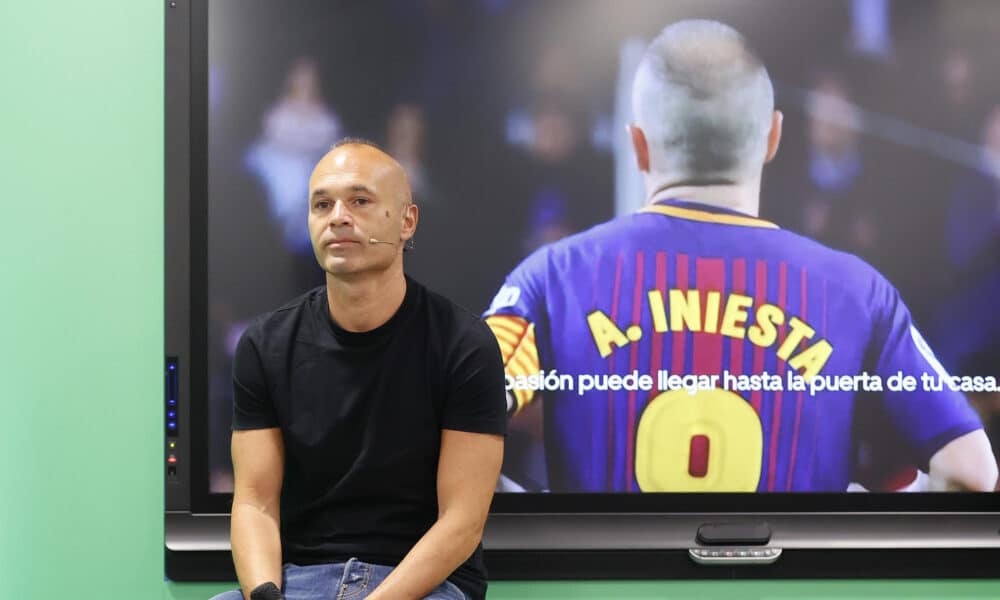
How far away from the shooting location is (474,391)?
5.44 feet

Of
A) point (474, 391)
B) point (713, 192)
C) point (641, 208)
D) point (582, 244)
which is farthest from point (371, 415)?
point (713, 192)

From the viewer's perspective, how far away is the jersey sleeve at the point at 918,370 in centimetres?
210

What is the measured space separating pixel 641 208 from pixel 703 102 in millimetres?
285

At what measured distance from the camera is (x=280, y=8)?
208cm

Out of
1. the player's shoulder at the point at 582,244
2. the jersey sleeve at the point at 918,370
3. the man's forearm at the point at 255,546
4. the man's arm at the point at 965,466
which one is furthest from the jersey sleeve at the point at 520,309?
the man's arm at the point at 965,466

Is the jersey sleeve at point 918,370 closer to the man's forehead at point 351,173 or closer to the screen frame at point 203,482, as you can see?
the screen frame at point 203,482

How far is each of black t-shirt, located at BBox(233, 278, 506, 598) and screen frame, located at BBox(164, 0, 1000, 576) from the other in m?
0.39

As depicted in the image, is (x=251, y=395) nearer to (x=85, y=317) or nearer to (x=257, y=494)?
(x=257, y=494)

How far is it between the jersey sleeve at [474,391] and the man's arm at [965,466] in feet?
3.62

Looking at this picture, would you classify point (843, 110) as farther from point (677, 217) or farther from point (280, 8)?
point (280, 8)

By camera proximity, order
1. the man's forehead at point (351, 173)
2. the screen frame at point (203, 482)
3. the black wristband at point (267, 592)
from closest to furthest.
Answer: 1. the black wristband at point (267, 592)
2. the man's forehead at point (351, 173)
3. the screen frame at point (203, 482)

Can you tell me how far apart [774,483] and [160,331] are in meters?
1.46

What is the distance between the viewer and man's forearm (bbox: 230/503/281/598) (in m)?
1.61

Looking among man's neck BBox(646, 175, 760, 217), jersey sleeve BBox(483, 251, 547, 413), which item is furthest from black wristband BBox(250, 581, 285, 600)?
man's neck BBox(646, 175, 760, 217)
